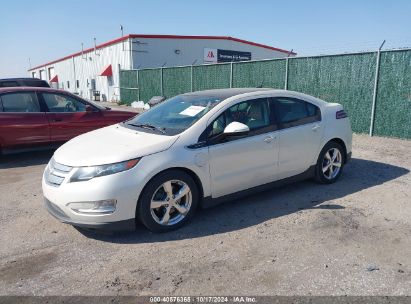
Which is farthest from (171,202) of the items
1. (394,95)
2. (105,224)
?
(394,95)

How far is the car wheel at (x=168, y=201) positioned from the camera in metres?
3.88

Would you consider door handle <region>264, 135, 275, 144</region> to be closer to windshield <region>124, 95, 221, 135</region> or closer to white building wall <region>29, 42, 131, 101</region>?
windshield <region>124, 95, 221, 135</region>

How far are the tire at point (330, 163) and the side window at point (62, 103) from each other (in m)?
5.25

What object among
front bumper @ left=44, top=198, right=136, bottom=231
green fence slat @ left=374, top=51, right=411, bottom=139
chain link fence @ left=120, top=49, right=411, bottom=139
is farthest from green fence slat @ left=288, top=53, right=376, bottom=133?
front bumper @ left=44, top=198, right=136, bottom=231

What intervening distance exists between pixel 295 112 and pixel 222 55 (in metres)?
25.4

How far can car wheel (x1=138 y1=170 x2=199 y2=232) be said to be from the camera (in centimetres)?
388

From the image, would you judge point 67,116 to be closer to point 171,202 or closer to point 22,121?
point 22,121

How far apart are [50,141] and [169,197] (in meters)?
4.76

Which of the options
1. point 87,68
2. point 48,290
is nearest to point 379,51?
point 48,290

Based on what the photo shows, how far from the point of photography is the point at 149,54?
2591cm

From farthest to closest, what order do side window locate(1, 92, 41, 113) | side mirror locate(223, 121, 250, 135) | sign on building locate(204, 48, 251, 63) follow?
sign on building locate(204, 48, 251, 63), side window locate(1, 92, 41, 113), side mirror locate(223, 121, 250, 135)

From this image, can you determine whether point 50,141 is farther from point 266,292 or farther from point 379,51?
point 379,51

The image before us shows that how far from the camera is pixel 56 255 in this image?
3.71 m

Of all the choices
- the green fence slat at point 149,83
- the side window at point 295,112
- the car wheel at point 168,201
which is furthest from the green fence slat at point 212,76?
the car wheel at point 168,201
